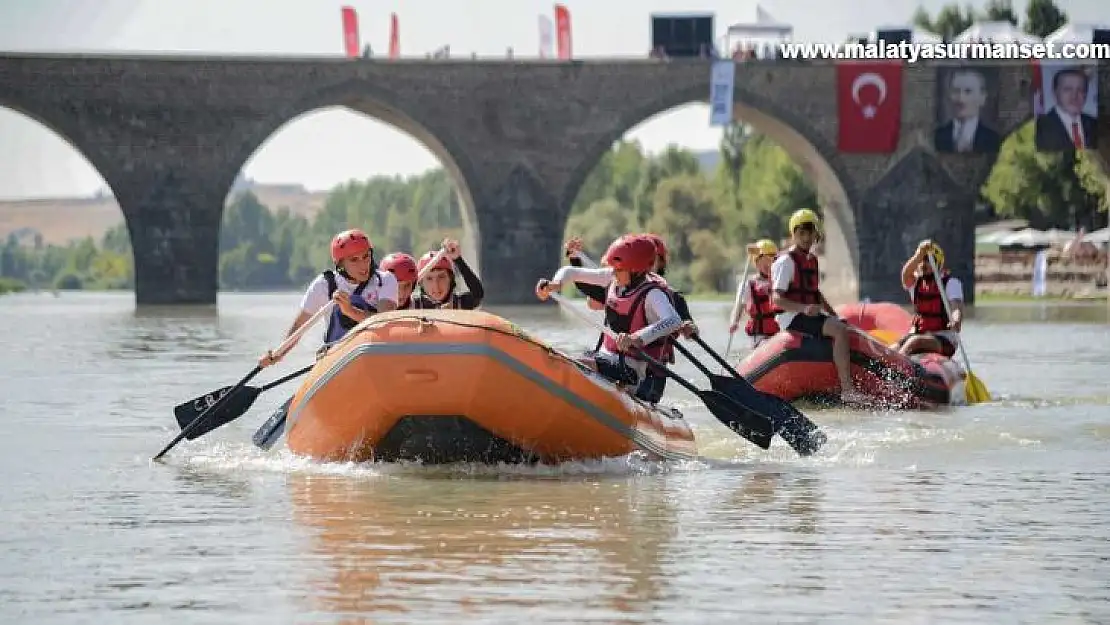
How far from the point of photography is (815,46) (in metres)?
51.9

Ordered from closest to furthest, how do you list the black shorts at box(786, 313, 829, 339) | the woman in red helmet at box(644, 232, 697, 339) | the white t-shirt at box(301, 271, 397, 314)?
1. the woman in red helmet at box(644, 232, 697, 339)
2. the white t-shirt at box(301, 271, 397, 314)
3. the black shorts at box(786, 313, 829, 339)

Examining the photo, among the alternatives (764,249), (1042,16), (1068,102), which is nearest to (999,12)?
(1042,16)

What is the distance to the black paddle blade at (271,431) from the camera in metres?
13.0

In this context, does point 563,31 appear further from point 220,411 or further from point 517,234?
point 220,411

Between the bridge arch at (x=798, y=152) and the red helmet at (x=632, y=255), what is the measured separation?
1492 inches

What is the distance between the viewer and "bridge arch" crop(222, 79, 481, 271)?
49.5 m

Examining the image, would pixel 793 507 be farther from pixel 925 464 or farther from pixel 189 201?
pixel 189 201

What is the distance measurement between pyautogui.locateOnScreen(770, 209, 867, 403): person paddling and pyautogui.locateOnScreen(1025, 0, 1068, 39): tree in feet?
187

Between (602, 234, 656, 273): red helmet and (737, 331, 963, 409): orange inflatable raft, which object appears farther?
(737, 331, 963, 409): orange inflatable raft

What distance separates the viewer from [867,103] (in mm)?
51219

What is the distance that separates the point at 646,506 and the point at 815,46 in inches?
1648

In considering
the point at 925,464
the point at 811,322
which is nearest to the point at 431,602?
the point at 925,464

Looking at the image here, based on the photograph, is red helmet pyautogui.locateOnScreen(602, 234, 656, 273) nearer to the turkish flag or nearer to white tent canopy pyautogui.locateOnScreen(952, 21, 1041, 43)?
the turkish flag

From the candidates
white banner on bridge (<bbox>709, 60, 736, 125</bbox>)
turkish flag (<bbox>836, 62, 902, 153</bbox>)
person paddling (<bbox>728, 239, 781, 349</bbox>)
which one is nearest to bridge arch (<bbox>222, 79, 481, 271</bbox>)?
white banner on bridge (<bbox>709, 60, 736, 125</bbox>)
